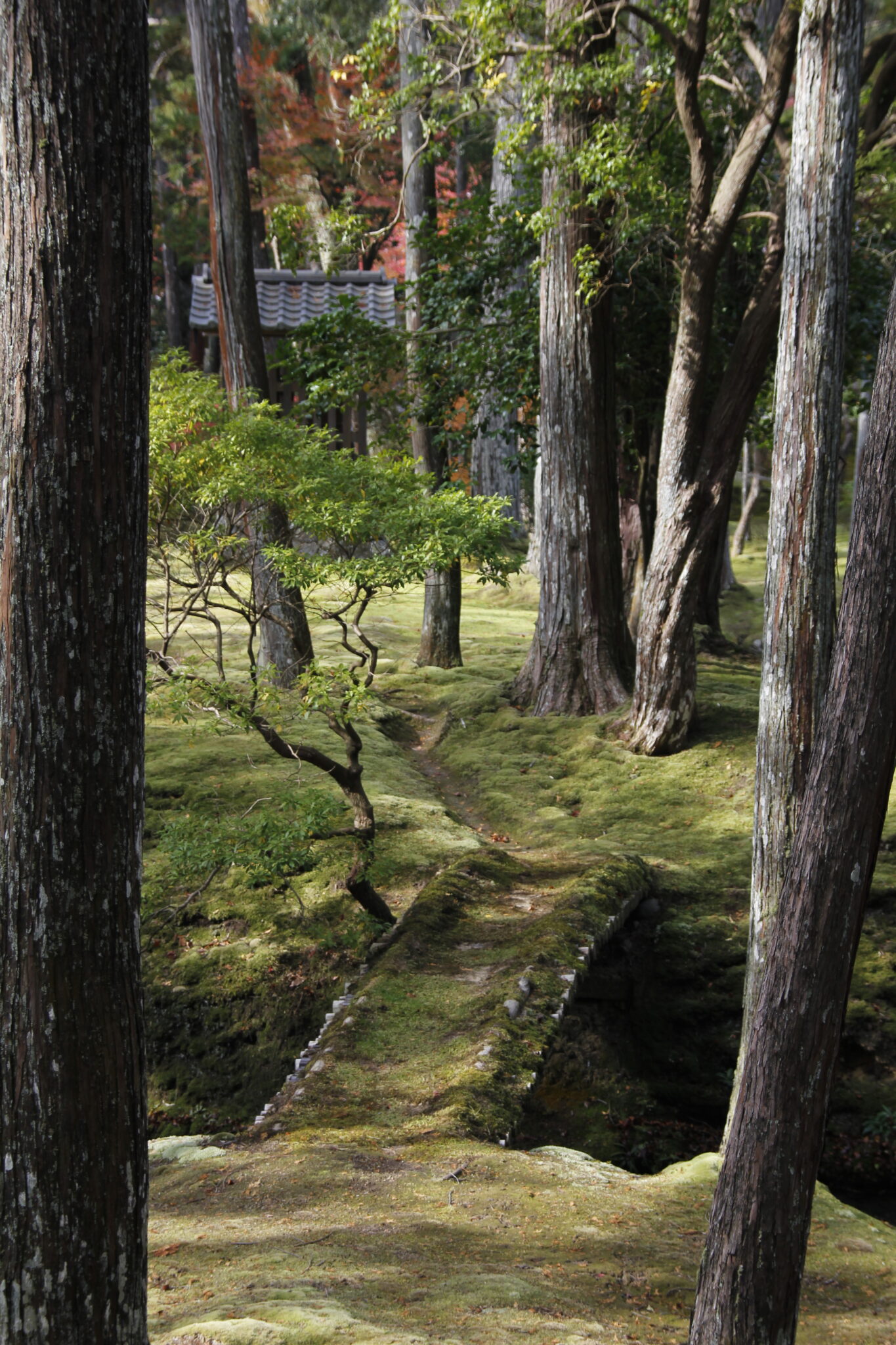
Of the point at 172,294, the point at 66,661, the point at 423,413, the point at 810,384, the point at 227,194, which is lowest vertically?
the point at 66,661

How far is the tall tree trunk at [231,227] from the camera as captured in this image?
10805 mm

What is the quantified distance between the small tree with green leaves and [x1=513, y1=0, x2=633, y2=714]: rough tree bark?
13.7ft

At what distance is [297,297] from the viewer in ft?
63.4

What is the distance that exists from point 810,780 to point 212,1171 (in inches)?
129

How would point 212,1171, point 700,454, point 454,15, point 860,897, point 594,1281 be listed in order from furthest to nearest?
point 700,454
point 454,15
point 212,1171
point 594,1281
point 860,897

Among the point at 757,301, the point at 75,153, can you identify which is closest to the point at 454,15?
the point at 757,301

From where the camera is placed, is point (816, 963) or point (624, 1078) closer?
point (816, 963)

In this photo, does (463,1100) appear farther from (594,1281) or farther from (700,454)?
(700,454)

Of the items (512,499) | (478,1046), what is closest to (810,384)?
(478,1046)

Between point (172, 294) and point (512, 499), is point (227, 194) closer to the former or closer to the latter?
point (512, 499)

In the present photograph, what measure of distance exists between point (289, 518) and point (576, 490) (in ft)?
16.4

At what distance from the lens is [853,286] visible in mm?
12258

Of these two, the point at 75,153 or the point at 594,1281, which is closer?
the point at 75,153

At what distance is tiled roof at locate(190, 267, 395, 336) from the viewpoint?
18781mm
